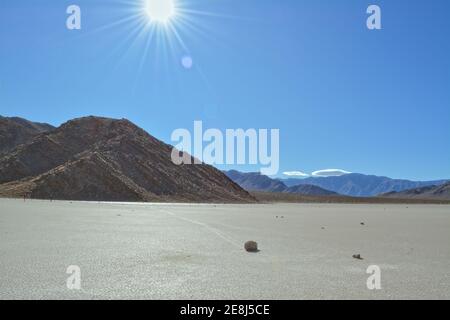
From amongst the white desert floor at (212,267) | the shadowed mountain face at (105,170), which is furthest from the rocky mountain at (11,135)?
the white desert floor at (212,267)

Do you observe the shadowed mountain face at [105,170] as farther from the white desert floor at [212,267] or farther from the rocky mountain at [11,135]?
the white desert floor at [212,267]

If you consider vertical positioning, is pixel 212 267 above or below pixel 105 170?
below

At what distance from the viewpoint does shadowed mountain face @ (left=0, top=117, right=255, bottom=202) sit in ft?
206

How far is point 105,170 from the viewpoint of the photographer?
2655 inches

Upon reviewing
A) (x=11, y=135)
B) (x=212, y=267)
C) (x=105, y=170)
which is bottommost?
(x=212, y=267)

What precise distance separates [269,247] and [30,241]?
228 inches

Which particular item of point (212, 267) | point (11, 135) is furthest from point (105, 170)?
point (212, 267)

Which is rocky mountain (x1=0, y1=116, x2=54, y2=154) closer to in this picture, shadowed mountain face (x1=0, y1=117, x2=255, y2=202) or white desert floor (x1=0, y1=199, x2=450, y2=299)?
Result: shadowed mountain face (x1=0, y1=117, x2=255, y2=202)

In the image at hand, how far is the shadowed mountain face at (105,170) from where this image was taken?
62.9m

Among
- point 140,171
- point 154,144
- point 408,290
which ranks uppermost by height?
point 154,144

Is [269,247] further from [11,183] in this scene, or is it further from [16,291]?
[11,183]

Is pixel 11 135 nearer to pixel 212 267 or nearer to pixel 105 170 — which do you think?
pixel 105 170

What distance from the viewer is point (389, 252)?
442 inches
